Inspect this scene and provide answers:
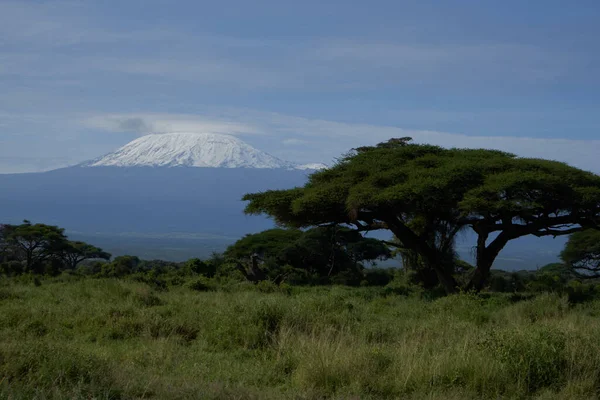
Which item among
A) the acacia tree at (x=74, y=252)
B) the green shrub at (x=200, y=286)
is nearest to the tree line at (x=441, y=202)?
the green shrub at (x=200, y=286)

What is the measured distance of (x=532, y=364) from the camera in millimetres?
7035

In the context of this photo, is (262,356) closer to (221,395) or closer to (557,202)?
(221,395)

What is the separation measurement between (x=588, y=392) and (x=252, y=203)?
14128 mm

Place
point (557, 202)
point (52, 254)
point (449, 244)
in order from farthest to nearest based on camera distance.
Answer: point (52, 254) < point (449, 244) < point (557, 202)

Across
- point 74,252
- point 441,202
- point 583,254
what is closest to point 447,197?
point 441,202

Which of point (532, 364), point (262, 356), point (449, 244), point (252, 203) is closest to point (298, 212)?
point (252, 203)

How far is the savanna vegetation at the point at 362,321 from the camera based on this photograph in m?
6.53

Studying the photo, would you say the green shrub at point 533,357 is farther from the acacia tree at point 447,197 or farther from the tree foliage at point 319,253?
the tree foliage at point 319,253

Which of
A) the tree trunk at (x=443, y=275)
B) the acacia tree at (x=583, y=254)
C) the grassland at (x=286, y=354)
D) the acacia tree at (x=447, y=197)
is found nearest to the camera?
the grassland at (x=286, y=354)

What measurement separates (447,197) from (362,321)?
22.7ft

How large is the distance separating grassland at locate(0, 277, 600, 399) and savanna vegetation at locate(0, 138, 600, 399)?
0.9 inches

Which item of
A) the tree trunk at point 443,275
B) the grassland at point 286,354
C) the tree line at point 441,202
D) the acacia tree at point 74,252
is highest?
the tree line at point 441,202

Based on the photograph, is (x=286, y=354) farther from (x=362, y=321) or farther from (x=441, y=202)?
(x=441, y=202)

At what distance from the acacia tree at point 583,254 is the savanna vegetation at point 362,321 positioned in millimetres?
10187
